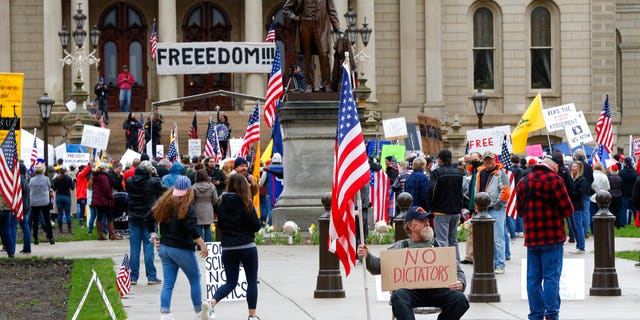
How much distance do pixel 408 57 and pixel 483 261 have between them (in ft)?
133

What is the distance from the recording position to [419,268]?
1248cm

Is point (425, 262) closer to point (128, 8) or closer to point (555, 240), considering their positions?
point (555, 240)

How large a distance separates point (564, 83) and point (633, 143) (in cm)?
2070

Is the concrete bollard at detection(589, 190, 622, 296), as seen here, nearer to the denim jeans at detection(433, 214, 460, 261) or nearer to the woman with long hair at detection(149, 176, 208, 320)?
the denim jeans at detection(433, 214, 460, 261)

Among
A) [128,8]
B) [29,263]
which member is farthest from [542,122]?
[128,8]

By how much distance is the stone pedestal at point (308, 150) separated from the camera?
87.7 ft

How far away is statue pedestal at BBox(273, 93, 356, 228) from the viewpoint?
2672cm

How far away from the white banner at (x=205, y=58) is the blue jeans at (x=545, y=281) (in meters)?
18.4

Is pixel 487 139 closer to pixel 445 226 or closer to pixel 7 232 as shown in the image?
pixel 7 232

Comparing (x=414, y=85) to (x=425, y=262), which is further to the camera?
(x=414, y=85)

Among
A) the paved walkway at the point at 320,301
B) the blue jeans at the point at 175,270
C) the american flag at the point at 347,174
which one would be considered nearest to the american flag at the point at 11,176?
the paved walkway at the point at 320,301

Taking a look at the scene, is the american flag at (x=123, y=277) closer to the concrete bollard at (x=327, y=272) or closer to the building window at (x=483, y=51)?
the concrete bollard at (x=327, y=272)

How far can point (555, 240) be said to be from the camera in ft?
48.2

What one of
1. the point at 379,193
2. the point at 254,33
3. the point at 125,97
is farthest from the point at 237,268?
the point at 254,33
